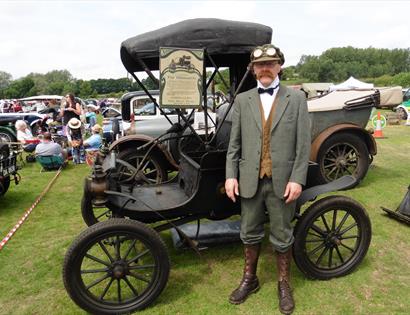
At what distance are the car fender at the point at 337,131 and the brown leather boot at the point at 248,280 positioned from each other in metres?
3.03

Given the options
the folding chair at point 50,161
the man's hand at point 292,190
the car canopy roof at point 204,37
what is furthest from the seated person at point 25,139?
the man's hand at point 292,190

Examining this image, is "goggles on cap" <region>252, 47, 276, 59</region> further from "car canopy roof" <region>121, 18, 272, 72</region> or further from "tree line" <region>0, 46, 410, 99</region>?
"tree line" <region>0, 46, 410, 99</region>

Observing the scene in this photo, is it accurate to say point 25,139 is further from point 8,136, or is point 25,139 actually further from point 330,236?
point 330,236

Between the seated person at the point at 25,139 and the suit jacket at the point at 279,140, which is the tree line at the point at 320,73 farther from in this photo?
the suit jacket at the point at 279,140

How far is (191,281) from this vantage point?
10.2 feet

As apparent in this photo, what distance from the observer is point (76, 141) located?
27.8 feet

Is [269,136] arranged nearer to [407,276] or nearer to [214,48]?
[214,48]

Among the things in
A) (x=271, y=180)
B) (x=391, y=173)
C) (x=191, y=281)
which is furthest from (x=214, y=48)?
(x=391, y=173)

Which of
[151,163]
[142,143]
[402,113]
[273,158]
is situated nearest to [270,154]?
[273,158]

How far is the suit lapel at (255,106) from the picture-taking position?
2497mm

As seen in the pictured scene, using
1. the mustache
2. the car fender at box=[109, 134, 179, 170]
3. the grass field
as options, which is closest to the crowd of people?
the car fender at box=[109, 134, 179, 170]

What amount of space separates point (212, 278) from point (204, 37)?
84.3 inches

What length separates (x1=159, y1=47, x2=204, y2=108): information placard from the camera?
9.81 ft

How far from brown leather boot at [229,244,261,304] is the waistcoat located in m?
0.65
